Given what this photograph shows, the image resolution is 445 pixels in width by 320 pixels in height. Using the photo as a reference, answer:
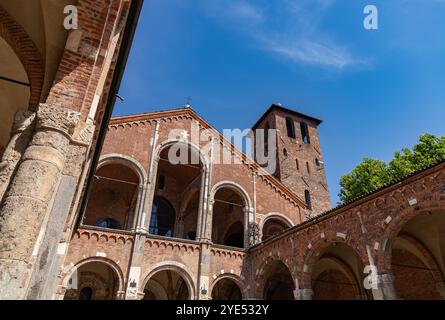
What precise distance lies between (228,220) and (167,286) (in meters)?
5.15

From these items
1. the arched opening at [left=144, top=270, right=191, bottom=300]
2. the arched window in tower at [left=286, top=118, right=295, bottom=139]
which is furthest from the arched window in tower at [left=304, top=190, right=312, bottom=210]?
the arched opening at [left=144, top=270, right=191, bottom=300]

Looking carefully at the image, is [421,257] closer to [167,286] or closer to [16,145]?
[167,286]

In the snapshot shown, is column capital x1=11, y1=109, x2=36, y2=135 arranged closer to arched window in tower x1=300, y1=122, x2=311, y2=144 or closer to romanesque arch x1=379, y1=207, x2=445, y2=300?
romanesque arch x1=379, y1=207, x2=445, y2=300

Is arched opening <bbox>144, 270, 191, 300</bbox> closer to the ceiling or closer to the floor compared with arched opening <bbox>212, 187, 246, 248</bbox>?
closer to the floor

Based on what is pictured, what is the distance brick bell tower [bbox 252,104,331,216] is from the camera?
24531mm

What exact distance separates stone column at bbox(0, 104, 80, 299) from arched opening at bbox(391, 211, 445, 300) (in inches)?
432

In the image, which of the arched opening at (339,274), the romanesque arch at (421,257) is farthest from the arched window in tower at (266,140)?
the romanesque arch at (421,257)

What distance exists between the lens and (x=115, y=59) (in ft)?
18.3

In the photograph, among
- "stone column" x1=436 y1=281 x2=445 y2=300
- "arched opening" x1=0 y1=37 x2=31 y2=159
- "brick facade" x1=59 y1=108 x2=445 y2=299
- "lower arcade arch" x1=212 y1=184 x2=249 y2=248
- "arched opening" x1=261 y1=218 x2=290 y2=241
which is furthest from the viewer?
"lower arcade arch" x1=212 y1=184 x2=249 y2=248

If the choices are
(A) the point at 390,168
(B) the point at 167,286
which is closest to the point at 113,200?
(B) the point at 167,286
